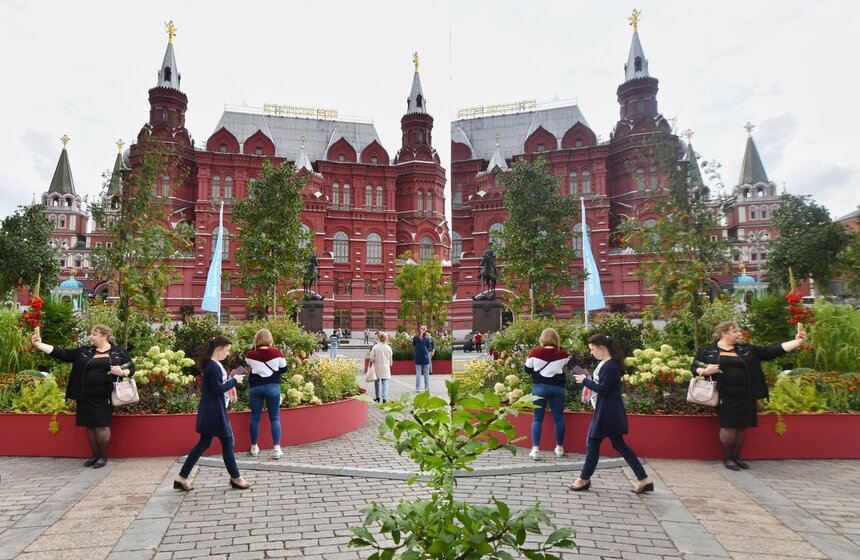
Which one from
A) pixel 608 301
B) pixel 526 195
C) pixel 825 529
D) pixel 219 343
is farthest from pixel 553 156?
pixel 219 343

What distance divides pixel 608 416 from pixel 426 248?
40168 millimetres

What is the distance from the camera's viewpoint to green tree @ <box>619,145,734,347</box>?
574 centimetres

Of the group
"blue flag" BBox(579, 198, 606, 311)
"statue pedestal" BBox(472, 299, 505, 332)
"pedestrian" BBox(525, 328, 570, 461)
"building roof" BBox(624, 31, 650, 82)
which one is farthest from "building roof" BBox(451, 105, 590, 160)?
"pedestrian" BBox(525, 328, 570, 461)

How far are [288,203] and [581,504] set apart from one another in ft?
75.9

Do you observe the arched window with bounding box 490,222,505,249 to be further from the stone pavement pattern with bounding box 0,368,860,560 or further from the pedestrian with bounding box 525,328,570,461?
the pedestrian with bounding box 525,328,570,461

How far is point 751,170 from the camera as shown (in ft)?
17.6

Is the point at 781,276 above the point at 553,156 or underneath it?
underneath

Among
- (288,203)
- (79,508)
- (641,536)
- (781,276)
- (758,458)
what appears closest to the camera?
(641,536)

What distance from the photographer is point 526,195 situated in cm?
377

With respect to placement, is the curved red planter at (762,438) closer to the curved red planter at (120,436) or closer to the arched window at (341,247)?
the curved red planter at (120,436)

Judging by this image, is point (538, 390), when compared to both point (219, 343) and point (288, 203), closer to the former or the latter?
point (219, 343)

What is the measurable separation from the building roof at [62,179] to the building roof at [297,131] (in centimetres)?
2194

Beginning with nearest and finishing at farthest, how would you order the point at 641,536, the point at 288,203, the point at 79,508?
the point at 641,536 < the point at 79,508 < the point at 288,203

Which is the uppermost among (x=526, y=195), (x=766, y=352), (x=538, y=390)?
(x=526, y=195)
